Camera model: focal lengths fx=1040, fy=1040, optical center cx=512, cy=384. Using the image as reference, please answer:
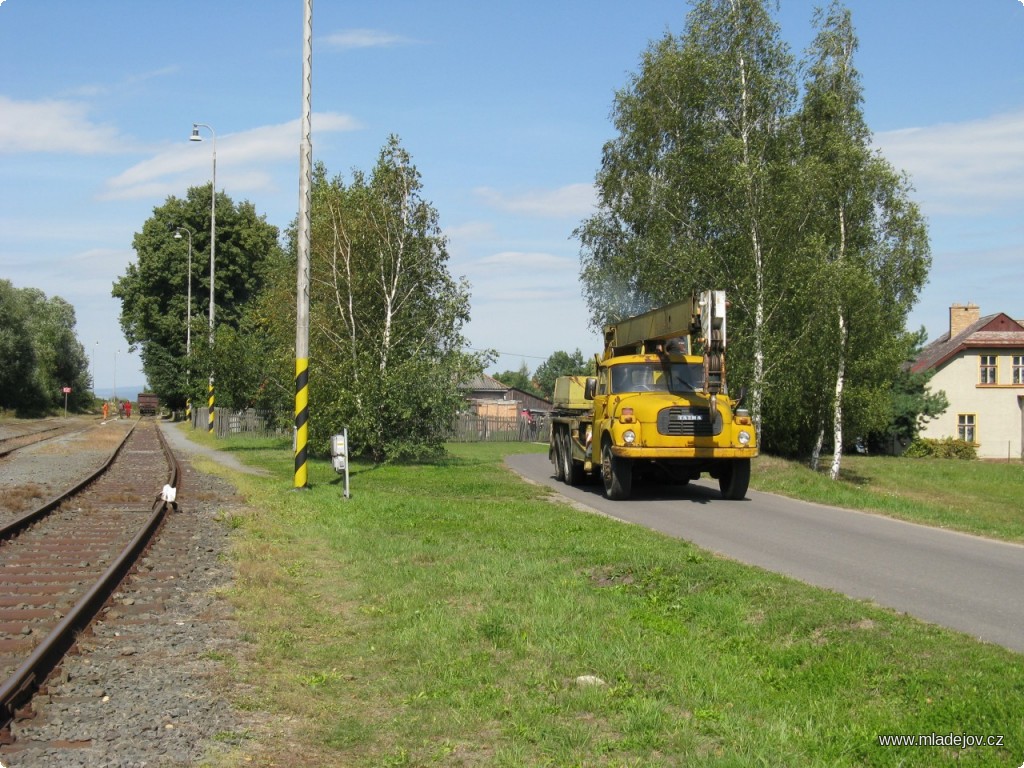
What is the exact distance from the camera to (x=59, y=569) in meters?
10.6

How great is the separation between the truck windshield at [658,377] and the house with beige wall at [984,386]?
138ft

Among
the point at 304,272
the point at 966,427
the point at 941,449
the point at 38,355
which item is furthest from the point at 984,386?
the point at 38,355

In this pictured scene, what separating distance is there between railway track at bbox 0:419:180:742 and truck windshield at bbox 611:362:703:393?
811 cm

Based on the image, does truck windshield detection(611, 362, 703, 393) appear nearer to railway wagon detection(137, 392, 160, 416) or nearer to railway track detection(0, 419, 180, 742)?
railway track detection(0, 419, 180, 742)

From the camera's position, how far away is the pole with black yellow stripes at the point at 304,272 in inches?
769

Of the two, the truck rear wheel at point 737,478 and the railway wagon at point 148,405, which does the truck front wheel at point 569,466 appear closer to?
the truck rear wheel at point 737,478

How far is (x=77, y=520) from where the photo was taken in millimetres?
14875

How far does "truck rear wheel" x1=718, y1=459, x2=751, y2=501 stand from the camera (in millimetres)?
18625

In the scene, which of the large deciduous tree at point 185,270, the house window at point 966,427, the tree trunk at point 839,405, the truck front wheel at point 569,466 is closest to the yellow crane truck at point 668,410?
the truck front wheel at point 569,466

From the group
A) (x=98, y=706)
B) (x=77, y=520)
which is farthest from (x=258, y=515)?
(x=98, y=706)

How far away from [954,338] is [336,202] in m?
44.8

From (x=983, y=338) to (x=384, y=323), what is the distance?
40.9 meters

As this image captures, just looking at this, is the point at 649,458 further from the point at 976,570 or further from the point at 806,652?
the point at 806,652

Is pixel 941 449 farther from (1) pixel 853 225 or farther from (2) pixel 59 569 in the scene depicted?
(2) pixel 59 569
